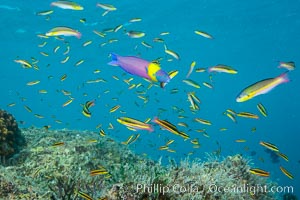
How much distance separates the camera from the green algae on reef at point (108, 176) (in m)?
4.45

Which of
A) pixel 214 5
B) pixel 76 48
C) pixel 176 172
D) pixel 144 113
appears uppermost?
pixel 144 113

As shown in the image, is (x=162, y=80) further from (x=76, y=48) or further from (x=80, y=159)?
(x=76, y=48)

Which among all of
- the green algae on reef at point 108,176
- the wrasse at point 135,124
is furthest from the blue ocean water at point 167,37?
the wrasse at point 135,124

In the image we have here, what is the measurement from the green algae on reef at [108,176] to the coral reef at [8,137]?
0.84ft

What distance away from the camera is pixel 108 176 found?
6.26 meters

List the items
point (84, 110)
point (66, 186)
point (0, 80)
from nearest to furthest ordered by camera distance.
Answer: point (66, 186) < point (84, 110) < point (0, 80)

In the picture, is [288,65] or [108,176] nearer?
[108,176]

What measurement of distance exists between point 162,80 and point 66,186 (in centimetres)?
297

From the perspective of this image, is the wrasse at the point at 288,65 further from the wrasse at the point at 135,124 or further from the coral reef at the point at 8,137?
the coral reef at the point at 8,137

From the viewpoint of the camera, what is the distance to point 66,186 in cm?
532

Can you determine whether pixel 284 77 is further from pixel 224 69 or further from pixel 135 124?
pixel 224 69

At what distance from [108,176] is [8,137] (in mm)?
4352

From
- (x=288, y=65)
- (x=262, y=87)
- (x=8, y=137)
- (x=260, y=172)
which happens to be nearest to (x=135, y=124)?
(x=262, y=87)

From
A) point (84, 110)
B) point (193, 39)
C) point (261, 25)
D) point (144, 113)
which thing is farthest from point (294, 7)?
point (144, 113)
